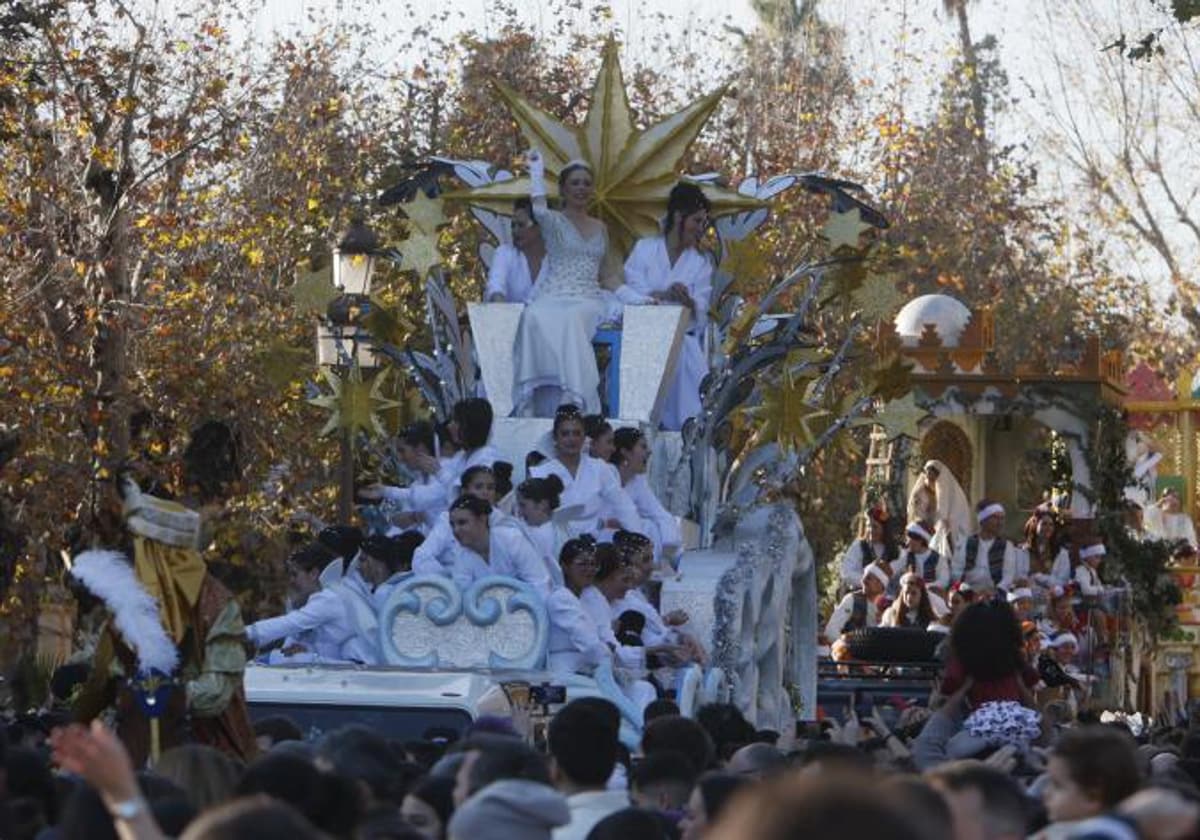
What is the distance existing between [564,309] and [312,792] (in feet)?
38.2

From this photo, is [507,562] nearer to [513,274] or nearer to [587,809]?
[513,274]

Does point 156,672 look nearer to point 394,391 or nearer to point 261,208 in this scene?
point 394,391

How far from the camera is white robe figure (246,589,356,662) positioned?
14.2 meters

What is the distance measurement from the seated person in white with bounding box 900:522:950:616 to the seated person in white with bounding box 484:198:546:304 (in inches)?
250

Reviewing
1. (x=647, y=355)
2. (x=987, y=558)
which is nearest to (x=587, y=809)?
(x=647, y=355)

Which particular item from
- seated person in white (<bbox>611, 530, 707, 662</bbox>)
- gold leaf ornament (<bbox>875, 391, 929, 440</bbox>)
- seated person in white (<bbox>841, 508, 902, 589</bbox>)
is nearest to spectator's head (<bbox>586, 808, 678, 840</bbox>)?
seated person in white (<bbox>611, 530, 707, 662</bbox>)

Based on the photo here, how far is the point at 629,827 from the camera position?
7094 millimetres

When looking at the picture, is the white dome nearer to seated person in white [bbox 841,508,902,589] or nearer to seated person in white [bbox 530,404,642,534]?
seated person in white [bbox 841,508,902,589]

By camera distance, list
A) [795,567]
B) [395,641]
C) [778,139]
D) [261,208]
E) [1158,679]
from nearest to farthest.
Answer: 1. [395,641]
2. [795,567]
3. [1158,679]
4. [261,208]
5. [778,139]

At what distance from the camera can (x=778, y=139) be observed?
4409 centimetres

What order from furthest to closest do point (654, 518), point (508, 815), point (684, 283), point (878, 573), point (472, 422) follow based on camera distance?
point (878, 573)
point (684, 283)
point (654, 518)
point (472, 422)
point (508, 815)

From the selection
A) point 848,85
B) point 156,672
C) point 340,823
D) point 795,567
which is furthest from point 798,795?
point 848,85

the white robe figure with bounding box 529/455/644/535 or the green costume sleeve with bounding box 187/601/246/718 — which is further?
the white robe figure with bounding box 529/455/644/535

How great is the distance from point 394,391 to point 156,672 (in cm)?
980
